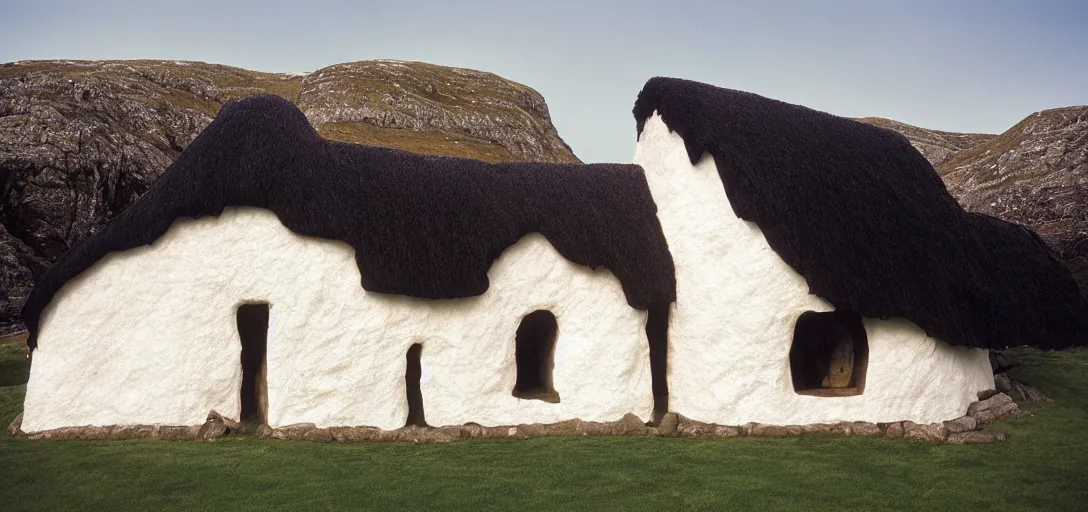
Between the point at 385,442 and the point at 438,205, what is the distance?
372 centimetres

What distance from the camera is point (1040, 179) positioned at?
73.4ft

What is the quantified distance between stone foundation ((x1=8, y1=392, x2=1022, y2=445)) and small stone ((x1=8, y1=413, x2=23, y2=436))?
15 mm

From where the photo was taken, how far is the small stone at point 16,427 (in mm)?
10758

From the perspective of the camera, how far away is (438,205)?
11.7 m

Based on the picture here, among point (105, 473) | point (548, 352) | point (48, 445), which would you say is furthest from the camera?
point (548, 352)

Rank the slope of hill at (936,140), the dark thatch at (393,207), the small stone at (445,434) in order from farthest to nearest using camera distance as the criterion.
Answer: the slope of hill at (936,140) → the small stone at (445,434) → the dark thatch at (393,207)

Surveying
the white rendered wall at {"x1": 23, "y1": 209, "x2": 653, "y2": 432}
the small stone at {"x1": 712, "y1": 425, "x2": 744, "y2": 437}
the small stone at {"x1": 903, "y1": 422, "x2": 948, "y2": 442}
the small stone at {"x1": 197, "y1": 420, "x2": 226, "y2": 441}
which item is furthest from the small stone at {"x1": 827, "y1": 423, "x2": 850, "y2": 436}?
the small stone at {"x1": 197, "y1": 420, "x2": 226, "y2": 441}

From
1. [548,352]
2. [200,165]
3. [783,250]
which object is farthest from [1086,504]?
[200,165]

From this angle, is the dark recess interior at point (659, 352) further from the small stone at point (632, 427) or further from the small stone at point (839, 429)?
the small stone at point (839, 429)

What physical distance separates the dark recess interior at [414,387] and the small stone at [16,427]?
559 centimetres

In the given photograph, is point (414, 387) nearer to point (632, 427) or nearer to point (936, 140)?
point (632, 427)

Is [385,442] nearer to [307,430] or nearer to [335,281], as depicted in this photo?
[307,430]

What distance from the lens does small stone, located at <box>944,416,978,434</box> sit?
11273 mm

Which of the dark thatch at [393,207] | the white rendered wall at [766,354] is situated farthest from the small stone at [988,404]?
the dark thatch at [393,207]
